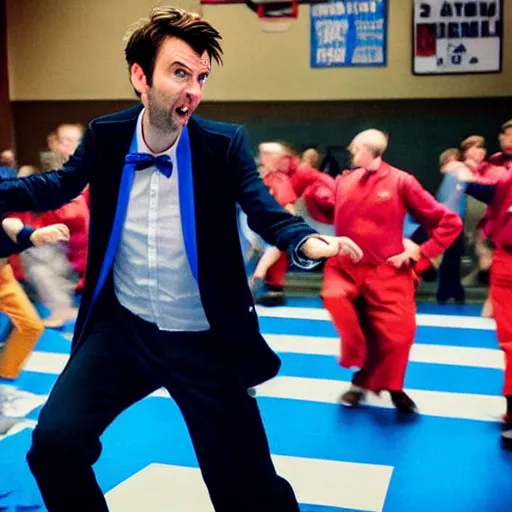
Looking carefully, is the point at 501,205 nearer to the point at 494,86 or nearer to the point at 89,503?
the point at 89,503

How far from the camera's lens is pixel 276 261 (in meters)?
7.66

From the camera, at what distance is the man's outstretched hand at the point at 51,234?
256 cm

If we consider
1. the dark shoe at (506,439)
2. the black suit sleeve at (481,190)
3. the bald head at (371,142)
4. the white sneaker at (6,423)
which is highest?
the bald head at (371,142)

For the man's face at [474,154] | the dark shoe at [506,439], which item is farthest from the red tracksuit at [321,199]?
the dark shoe at [506,439]

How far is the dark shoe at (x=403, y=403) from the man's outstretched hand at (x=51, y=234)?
2.41 metres

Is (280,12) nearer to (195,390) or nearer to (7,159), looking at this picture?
(7,159)

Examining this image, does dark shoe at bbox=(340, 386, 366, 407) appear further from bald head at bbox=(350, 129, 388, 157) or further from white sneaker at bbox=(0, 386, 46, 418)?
white sneaker at bbox=(0, 386, 46, 418)

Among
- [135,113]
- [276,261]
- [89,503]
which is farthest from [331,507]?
[276,261]

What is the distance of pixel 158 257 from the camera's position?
2.27 metres

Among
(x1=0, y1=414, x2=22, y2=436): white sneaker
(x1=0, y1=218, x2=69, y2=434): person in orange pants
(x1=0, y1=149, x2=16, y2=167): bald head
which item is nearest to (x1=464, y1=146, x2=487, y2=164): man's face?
(x1=0, y1=218, x2=69, y2=434): person in orange pants

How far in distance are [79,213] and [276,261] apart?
293 centimetres

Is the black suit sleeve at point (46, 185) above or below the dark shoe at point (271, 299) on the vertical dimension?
above

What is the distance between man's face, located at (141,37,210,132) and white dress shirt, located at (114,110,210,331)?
0.22ft

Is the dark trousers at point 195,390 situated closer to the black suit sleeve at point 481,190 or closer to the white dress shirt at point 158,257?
the white dress shirt at point 158,257
